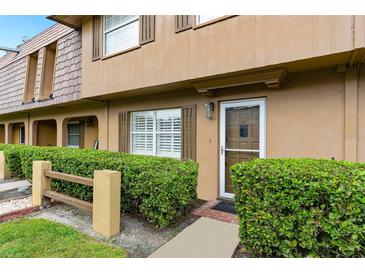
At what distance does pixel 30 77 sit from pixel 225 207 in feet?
36.3

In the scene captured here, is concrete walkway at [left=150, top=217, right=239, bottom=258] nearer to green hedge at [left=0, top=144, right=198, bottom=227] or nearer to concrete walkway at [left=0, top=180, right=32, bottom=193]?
green hedge at [left=0, top=144, right=198, bottom=227]

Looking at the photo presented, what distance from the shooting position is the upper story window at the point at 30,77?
9994mm

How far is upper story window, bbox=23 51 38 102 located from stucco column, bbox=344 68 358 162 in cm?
1191

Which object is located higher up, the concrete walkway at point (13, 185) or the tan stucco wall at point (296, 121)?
the tan stucco wall at point (296, 121)

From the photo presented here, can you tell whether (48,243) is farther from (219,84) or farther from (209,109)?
(219,84)

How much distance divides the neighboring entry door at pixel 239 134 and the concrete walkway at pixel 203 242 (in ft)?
5.50

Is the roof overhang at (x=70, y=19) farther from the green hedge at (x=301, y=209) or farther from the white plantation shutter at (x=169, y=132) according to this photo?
the green hedge at (x=301, y=209)

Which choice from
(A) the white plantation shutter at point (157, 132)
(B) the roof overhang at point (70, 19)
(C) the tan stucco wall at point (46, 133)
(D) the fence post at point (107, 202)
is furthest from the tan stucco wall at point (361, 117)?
(C) the tan stucco wall at point (46, 133)

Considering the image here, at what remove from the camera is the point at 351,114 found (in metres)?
3.67

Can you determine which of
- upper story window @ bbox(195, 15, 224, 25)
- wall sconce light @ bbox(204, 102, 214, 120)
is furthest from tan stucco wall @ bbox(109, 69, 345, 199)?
upper story window @ bbox(195, 15, 224, 25)

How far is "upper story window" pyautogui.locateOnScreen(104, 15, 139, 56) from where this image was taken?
577 centimetres

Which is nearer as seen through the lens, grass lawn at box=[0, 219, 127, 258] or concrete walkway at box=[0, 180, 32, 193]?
grass lawn at box=[0, 219, 127, 258]
